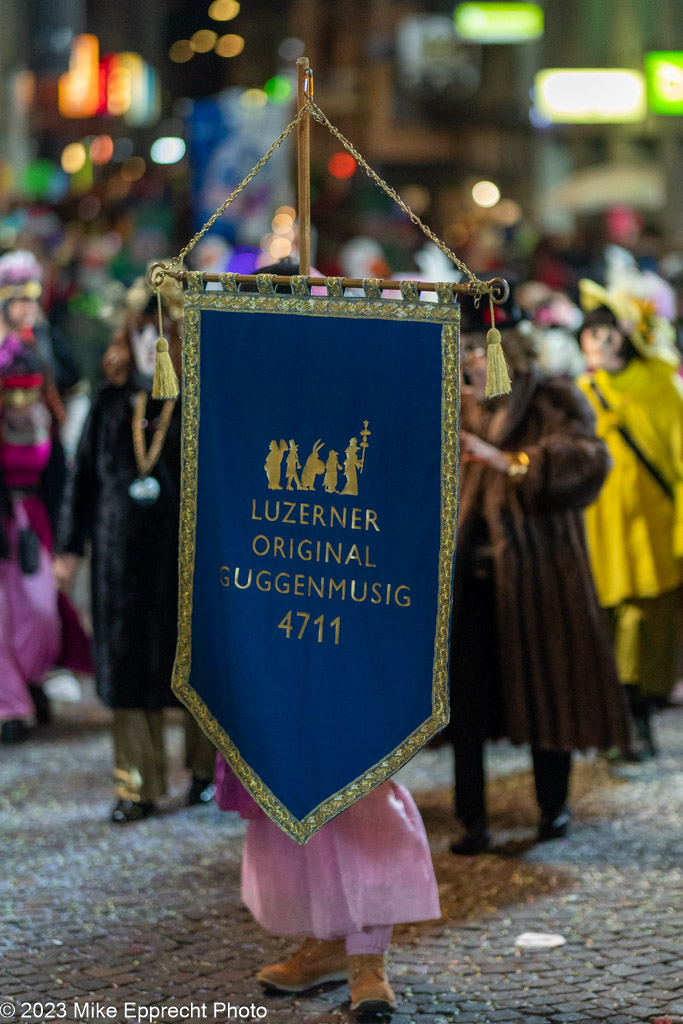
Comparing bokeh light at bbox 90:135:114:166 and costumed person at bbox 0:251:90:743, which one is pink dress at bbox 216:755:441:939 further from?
bokeh light at bbox 90:135:114:166

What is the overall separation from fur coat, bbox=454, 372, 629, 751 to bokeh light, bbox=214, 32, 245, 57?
95.1 feet

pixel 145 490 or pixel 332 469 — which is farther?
pixel 145 490

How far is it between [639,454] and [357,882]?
365 cm

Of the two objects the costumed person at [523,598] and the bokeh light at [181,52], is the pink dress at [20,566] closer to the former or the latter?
the costumed person at [523,598]

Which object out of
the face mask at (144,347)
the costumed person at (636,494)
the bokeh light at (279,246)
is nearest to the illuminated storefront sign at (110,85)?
the bokeh light at (279,246)

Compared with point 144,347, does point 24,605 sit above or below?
below

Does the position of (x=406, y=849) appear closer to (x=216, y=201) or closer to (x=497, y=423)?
(x=497, y=423)

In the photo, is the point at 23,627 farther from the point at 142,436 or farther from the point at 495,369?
the point at 495,369

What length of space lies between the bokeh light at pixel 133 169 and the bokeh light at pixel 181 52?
3.25 m

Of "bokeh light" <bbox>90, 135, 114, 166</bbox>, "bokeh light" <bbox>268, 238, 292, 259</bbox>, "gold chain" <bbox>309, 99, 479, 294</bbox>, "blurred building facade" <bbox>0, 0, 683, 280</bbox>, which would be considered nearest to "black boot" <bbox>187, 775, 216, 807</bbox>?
"gold chain" <bbox>309, 99, 479, 294</bbox>

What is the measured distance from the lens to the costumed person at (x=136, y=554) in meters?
6.54

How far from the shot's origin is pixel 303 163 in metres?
4.54

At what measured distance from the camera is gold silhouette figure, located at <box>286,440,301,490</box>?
4406 mm

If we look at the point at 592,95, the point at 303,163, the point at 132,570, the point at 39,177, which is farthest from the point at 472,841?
the point at 39,177
